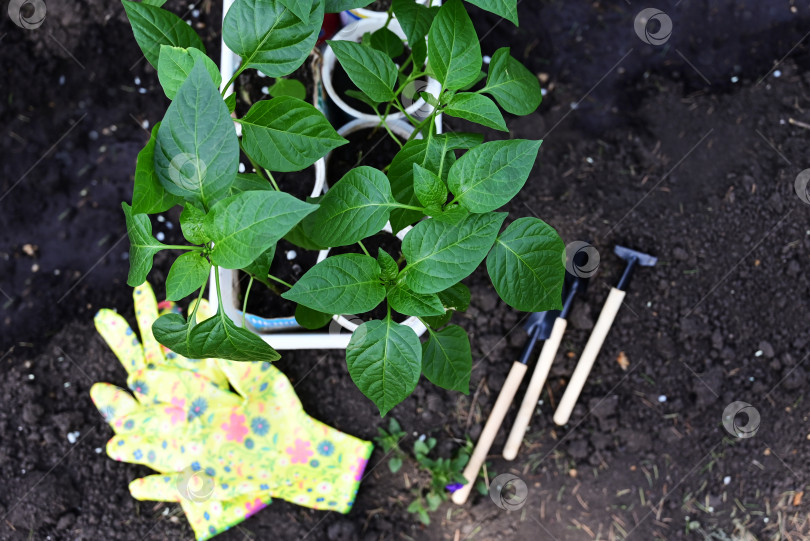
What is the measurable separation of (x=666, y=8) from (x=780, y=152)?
52 centimetres

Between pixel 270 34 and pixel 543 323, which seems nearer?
pixel 270 34

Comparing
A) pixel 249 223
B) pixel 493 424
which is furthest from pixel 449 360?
pixel 493 424

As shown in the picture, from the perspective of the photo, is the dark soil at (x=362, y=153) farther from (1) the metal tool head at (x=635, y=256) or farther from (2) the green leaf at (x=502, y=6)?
(1) the metal tool head at (x=635, y=256)

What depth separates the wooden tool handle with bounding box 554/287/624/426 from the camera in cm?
172

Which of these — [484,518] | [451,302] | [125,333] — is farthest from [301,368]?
[451,302]

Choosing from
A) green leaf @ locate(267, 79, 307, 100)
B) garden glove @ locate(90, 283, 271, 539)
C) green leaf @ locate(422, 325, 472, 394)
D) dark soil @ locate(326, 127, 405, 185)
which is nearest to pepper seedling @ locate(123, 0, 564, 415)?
green leaf @ locate(422, 325, 472, 394)

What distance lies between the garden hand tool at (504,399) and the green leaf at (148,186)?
107cm

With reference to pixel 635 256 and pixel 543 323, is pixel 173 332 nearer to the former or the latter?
pixel 543 323

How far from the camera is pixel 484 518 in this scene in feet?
5.90

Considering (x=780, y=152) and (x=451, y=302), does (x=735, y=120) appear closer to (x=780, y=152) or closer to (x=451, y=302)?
(x=780, y=152)

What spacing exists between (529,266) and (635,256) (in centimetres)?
84

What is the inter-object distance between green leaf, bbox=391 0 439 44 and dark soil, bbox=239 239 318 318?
0.54 meters

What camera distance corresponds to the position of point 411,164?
103cm

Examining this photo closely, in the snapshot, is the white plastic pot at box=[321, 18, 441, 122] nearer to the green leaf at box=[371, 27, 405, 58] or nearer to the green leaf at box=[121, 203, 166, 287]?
the green leaf at box=[371, 27, 405, 58]
